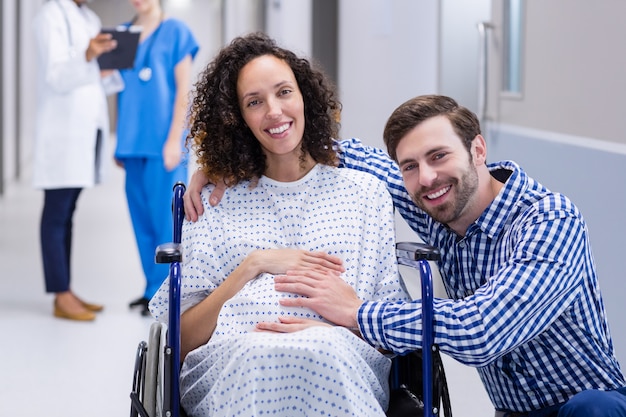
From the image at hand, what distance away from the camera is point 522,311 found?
1.74m

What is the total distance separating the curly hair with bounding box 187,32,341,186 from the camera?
2.21 m

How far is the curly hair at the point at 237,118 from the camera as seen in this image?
2215 millimetres

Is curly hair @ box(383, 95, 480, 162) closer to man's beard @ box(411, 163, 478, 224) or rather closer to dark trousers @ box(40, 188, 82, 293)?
man's beard @ box(411, 163, 478, 224)

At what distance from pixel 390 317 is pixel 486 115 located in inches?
87.5

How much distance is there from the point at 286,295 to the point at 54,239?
2365 mm

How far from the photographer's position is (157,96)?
13.5 ft

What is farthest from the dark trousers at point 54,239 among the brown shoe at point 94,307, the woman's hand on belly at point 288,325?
the woman's hand on belly at point 288,325

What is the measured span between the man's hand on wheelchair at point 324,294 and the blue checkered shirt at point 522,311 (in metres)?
0.05

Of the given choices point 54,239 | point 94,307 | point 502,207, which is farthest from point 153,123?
point 502,207

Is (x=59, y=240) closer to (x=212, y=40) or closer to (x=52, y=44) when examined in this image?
(x=52, y=44)

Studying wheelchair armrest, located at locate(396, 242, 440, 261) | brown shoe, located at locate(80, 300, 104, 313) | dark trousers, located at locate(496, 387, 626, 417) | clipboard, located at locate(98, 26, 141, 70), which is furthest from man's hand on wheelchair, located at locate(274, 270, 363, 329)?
brown shoe, located at locate(80, 300, 104, 313)

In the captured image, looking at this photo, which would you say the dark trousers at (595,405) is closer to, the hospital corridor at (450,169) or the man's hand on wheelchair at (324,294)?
the hospital corridor at (450,169)

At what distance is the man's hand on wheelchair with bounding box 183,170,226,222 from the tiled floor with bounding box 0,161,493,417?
1068 millimetres

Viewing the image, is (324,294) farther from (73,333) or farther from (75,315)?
(75,315)
